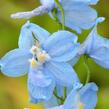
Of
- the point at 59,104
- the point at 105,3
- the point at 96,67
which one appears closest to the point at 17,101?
the point at 96,67

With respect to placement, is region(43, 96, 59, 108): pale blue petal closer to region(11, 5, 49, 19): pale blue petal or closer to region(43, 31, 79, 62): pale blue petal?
region(43, 31, 79, 62): pale blue petal

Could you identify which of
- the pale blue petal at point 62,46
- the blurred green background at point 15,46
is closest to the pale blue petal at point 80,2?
the pale blue petal at point 62,46

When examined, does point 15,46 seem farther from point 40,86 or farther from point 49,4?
point 40,86

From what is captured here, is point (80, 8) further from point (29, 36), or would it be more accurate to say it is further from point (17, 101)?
point (17, 101)

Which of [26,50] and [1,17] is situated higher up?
[26,50]

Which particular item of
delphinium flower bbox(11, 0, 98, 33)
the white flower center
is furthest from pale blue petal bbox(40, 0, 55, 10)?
the white flower center

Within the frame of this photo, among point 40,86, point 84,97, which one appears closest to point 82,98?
point 84,97

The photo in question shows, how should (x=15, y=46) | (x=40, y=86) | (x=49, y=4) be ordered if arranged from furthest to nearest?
(x=15, y=46)
(x=49, y=4)
(x=40, y=86)
